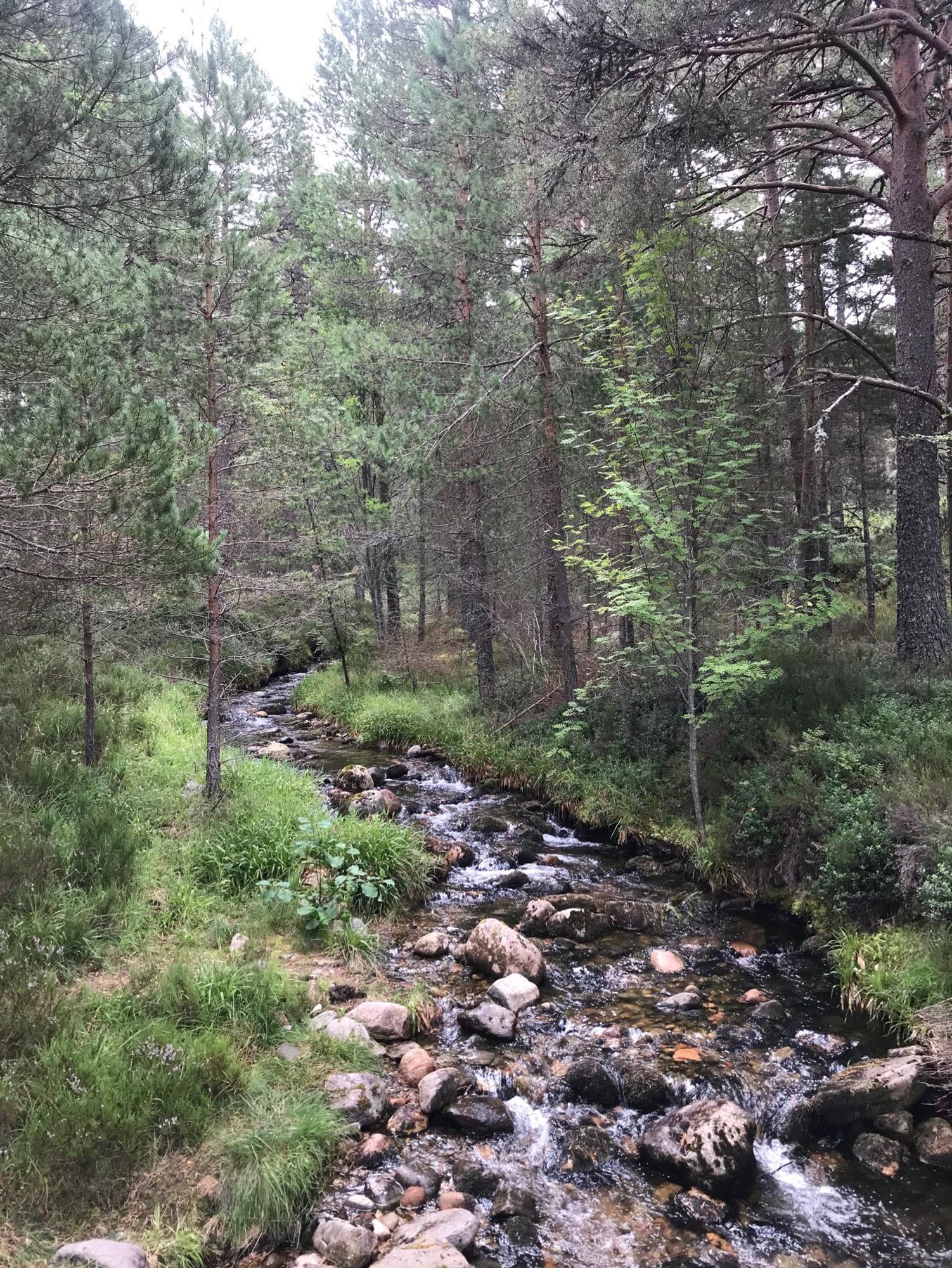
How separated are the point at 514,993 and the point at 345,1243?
2.41 meters

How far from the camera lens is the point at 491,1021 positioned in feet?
17.8

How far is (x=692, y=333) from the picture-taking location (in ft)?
26.8

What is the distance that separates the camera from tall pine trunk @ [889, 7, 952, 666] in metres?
7.98

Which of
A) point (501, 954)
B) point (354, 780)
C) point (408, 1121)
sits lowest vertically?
point (408, 1121)

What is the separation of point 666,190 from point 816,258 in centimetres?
659

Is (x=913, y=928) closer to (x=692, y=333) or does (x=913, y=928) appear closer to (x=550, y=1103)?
(x=550, y=1103)

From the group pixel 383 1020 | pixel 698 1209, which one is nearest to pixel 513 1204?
pixel 698 1209

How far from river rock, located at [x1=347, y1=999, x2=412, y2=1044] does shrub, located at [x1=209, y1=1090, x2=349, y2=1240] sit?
0.91 m

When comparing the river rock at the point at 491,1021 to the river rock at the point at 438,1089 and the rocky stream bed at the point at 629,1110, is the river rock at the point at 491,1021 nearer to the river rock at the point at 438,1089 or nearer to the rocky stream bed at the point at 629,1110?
the rocky stream bed at the point at 629,1110

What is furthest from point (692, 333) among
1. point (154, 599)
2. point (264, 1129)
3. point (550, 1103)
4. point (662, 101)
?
point (264, 1129)

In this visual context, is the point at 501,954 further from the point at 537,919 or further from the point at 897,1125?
the point at 897,1125

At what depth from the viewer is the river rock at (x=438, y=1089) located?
4.60 m

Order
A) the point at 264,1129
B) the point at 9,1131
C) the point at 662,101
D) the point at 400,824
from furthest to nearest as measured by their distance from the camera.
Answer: the point at 400,824 < the point at 662,101 < the point at 264,1129 < the point at 9,1131

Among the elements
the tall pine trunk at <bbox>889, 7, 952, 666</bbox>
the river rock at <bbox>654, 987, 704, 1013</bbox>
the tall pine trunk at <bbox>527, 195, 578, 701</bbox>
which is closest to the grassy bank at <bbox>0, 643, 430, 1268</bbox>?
the river rock at <bbox>654, 987, 704, 1013</bbox>
